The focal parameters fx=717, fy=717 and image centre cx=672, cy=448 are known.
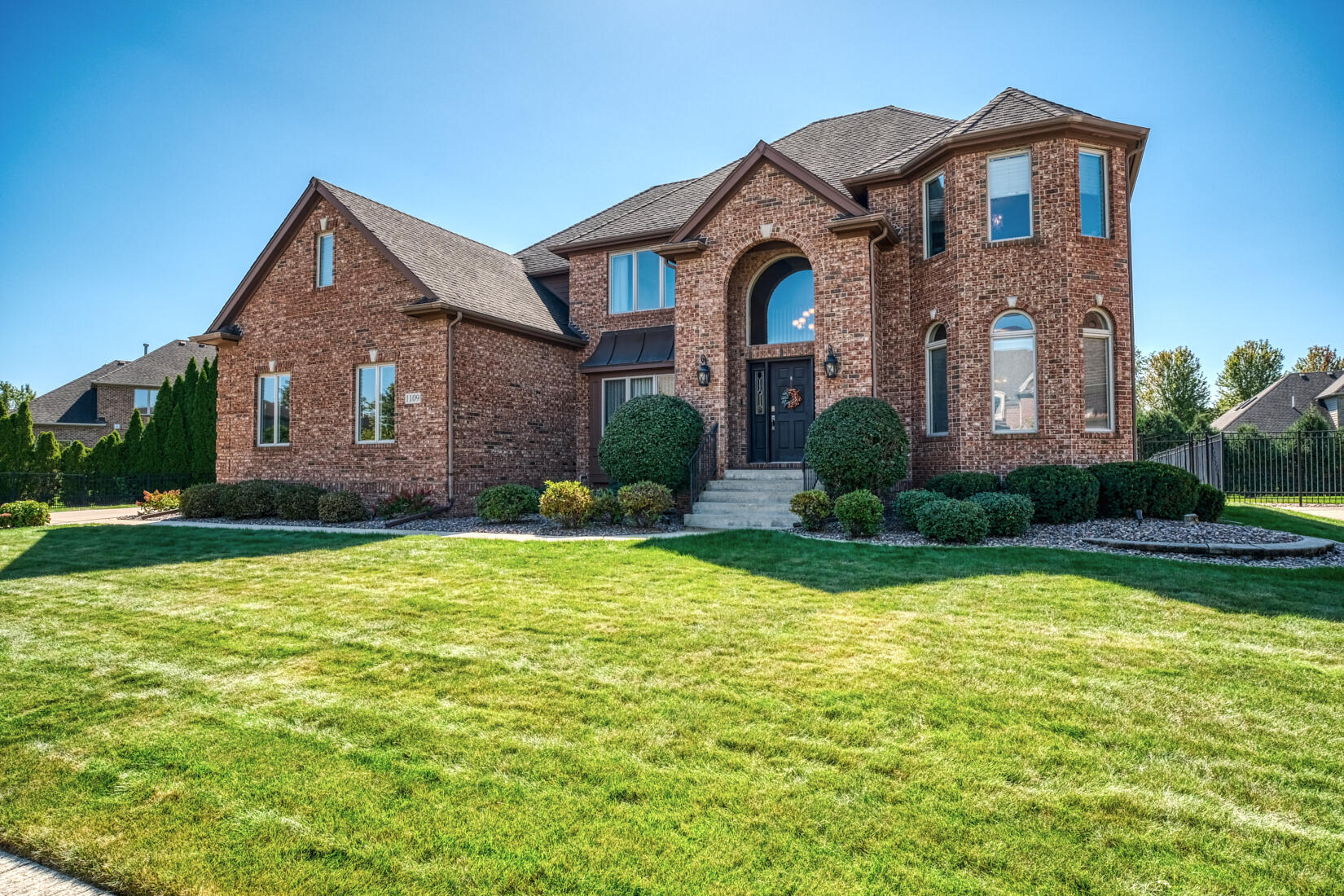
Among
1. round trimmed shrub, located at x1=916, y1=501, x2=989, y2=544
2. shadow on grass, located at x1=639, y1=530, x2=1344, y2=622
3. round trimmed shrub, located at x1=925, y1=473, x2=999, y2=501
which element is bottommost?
shadow on grass, located at x1=639, y1=530, x2=1344, y2=622

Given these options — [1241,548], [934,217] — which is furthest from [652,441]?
[1241,548]

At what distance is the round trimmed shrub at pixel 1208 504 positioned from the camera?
38.3ft

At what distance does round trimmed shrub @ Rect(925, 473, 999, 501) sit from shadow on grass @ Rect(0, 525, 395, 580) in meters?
9.32

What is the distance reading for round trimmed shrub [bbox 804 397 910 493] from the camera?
11984mm

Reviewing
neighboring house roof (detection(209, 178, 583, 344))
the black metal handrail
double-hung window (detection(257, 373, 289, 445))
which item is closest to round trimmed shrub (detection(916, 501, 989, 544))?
the black metal handrail

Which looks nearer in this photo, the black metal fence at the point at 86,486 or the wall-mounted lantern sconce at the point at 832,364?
the wall-mounted lantern sconce at the point at 832,364

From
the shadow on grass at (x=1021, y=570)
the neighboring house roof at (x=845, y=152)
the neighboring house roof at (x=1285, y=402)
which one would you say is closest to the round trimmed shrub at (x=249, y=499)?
the neighboring house roof at (x=845, y=152)

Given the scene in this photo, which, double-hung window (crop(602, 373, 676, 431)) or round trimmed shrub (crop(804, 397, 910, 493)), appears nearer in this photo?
round trimmed shrub (crop(804, 397, 910, 493))

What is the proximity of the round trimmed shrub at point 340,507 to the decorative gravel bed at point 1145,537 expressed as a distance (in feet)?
29.5

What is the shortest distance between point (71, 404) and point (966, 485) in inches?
1996

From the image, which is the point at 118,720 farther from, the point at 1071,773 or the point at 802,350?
the point at 802,350

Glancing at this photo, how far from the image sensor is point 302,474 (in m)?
16.7

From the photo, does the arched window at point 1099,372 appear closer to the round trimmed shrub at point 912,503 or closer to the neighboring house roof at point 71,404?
the round trimmed shrub at point 912,503

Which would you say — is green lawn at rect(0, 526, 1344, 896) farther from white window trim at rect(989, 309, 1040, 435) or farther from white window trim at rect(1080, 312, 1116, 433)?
white window trim at rect(1080, 312, 1116, 433)
